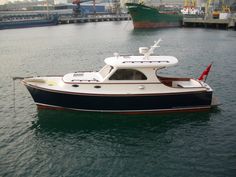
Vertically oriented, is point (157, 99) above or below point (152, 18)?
below

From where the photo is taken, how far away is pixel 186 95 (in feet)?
60.1

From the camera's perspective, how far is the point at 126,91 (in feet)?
58.9

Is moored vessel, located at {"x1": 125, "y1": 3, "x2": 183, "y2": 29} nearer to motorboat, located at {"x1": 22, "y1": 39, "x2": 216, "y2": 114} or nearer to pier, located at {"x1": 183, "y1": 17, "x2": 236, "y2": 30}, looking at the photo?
pier, located at {"x1": 183, "y1": 17, "x2": 236, "y2": 30}

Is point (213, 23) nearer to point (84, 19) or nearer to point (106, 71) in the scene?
point (84, 19)

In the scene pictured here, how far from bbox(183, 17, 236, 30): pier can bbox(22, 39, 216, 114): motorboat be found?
66.2m

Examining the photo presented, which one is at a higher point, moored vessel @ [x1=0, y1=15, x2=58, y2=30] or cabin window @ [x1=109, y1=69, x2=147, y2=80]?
moored vessel @ [x1=0, y1=15, x2=58, y2=30]

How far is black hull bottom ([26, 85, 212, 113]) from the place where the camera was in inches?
710

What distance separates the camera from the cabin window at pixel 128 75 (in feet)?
59.2

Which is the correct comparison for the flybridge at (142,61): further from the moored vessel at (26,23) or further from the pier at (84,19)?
the pier at (84,19)

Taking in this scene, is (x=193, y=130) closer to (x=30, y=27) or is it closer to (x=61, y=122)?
(x=61, y=122)

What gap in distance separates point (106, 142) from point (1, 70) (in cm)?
2386

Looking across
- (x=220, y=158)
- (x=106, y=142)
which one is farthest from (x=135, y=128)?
(x=220, y=158)

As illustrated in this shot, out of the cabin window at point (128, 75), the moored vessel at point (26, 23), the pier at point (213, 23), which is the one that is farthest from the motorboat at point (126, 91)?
the moored vessel at point (26, 23)

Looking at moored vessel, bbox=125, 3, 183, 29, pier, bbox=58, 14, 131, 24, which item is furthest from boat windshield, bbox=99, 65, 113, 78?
pier, bbox=58, 14, 131, 24
